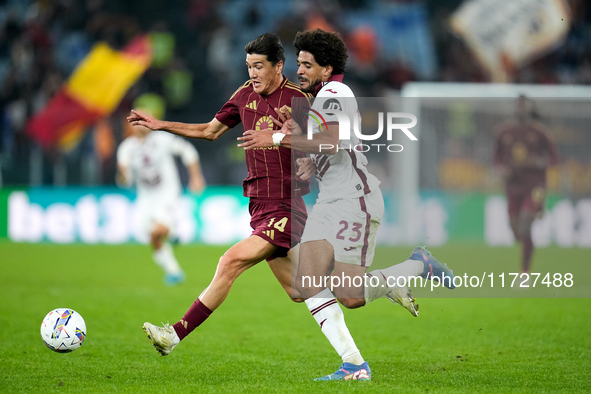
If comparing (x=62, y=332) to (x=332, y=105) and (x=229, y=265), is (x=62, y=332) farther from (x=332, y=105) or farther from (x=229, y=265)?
(x=332, y=105)

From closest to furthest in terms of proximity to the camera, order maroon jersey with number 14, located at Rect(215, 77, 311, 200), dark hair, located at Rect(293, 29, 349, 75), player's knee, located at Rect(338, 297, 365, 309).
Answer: dark hair, located at Rect(293, 29, 349, 75)
player's knee, located at Rect(338, 297, 365, 309)
maroon jersey with number 14, located at Rect(215, 77, 311, 200)

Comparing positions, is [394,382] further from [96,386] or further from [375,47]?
[375,47]

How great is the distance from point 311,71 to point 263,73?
1.25ft

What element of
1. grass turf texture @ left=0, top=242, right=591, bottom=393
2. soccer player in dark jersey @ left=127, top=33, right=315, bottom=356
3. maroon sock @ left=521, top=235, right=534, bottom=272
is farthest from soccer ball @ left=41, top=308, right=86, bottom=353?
maroon sock @ left=521, top=235, right=534, bottom=272

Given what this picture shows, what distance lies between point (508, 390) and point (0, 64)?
16919mm

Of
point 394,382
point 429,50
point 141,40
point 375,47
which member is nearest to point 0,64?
point 141,40

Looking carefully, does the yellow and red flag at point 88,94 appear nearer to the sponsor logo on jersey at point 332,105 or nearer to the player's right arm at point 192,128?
the player's right arm at point 192,128

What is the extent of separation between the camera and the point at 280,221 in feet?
17.1

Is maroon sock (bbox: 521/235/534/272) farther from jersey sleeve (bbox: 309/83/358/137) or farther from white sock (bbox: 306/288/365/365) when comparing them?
jersey sleeve (bbox: 309/83/358/137)

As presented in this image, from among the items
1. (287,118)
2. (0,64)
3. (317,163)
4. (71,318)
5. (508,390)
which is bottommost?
Result: (508,390)

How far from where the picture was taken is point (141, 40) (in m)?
16.8

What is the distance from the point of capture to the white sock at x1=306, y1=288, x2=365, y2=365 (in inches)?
197

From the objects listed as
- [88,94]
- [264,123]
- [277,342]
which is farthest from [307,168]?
[88,94]

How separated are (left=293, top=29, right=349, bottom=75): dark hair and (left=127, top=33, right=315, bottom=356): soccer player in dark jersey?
310 millimetres
